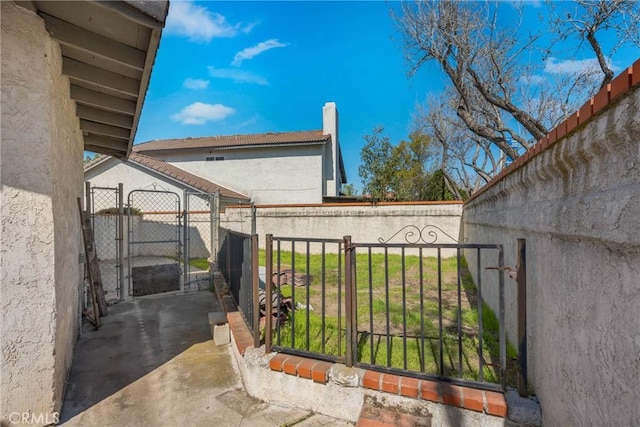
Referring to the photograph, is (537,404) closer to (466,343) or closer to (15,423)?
(466,343)

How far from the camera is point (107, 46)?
7.97 feet

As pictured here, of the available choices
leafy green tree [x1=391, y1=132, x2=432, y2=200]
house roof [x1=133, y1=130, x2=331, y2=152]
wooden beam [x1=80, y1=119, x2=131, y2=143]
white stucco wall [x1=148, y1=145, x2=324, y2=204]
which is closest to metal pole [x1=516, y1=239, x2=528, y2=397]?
wooden beam [x1=80, y1=119, x2=131, y2=143]

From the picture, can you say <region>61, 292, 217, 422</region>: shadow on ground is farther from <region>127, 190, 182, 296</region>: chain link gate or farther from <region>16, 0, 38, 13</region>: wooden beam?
<region>16, 0, 38, 13</region>: wooden beam

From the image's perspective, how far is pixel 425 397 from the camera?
6.70 ft

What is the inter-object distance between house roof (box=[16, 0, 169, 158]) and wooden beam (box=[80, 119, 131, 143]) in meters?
0.57

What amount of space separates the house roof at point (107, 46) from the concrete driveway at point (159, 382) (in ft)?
9.20

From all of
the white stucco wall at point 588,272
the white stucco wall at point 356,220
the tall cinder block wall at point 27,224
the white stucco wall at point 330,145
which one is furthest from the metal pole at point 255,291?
the white stucco wall at point 330,145

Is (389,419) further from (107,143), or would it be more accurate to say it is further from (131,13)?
(107,143)

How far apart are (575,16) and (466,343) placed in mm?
8730

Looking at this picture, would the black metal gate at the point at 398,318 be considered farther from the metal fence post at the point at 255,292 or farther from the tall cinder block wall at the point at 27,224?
the tall cinder block wall at the point at 27,224

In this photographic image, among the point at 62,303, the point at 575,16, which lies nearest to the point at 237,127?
the point at 575,16

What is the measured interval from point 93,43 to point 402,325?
4168mm

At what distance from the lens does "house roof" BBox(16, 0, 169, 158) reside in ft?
6.25

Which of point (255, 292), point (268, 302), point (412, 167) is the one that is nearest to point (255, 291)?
point (255, 292)
